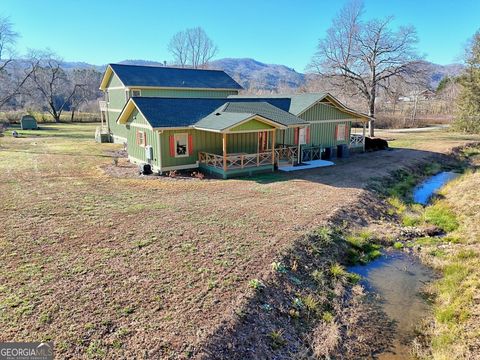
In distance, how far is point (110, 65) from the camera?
1038 inches

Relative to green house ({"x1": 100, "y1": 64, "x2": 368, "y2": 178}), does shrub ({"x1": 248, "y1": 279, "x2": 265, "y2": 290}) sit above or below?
below

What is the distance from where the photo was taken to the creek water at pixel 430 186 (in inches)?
587

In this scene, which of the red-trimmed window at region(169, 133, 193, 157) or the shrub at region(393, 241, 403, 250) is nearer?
the shrub at region(393, 241, 403, 250)

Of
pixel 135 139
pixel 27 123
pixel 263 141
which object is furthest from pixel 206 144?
pixel 27 123

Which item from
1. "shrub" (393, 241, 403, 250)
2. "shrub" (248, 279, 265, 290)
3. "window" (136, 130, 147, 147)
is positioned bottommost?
"shrub" (393, 241, 403, 250)

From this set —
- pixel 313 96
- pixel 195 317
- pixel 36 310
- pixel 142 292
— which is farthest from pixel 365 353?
pixel 313 96

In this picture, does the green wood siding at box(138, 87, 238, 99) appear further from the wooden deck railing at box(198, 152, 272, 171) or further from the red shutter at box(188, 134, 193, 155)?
the wooden deck railing at box(198, 152, 272, 171)

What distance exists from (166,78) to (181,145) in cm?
1210

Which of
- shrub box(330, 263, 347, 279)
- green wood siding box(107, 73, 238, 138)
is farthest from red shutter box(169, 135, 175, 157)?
shrub box(330, 263, 347, 279)

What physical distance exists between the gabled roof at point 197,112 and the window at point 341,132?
4477 mm

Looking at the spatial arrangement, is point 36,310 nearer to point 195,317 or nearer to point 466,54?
point 195,317

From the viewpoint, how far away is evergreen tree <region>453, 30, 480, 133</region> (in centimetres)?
2423

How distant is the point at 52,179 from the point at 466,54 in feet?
95.5

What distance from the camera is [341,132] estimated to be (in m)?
22.8
